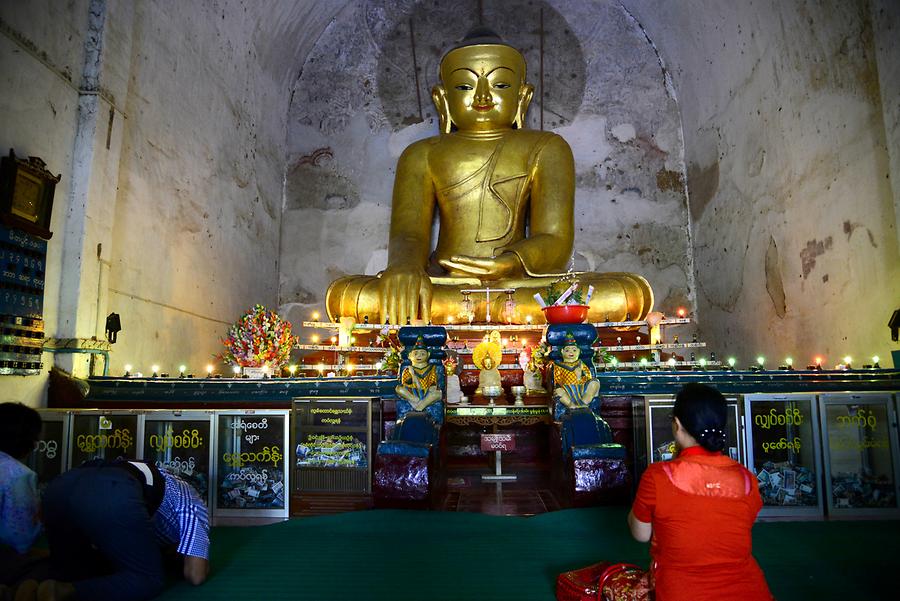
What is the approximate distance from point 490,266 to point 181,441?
3206 millimetres

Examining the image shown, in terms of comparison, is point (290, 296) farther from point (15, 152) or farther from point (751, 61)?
point (751, 61)

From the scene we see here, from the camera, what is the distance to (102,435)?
322 centimetres

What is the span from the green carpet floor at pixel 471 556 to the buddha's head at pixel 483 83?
4.72m

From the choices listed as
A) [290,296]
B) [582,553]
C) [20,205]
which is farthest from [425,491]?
[290,296]

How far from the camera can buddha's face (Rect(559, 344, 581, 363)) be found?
3.46 meters

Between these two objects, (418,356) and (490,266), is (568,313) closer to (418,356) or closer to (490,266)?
(418,356)

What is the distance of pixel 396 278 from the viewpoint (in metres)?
5.44

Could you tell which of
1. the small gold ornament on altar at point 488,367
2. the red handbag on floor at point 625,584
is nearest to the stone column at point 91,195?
the small gold ornament on altar at point 488,367

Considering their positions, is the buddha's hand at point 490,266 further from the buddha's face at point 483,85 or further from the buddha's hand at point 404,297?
the buddha's face at point 483,85

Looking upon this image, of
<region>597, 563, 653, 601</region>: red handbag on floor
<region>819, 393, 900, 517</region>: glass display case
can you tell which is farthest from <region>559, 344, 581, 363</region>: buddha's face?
<region>597, 563, 653, 601</region>: red handbag on floor

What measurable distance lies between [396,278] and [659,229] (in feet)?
11.0

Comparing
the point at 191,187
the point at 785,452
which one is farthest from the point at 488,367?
the point at 191,187

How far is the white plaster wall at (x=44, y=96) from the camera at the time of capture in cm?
333

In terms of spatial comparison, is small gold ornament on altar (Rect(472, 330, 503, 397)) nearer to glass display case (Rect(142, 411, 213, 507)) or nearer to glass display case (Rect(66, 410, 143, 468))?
glass display case (Rect(142, 411, 213, 507))
